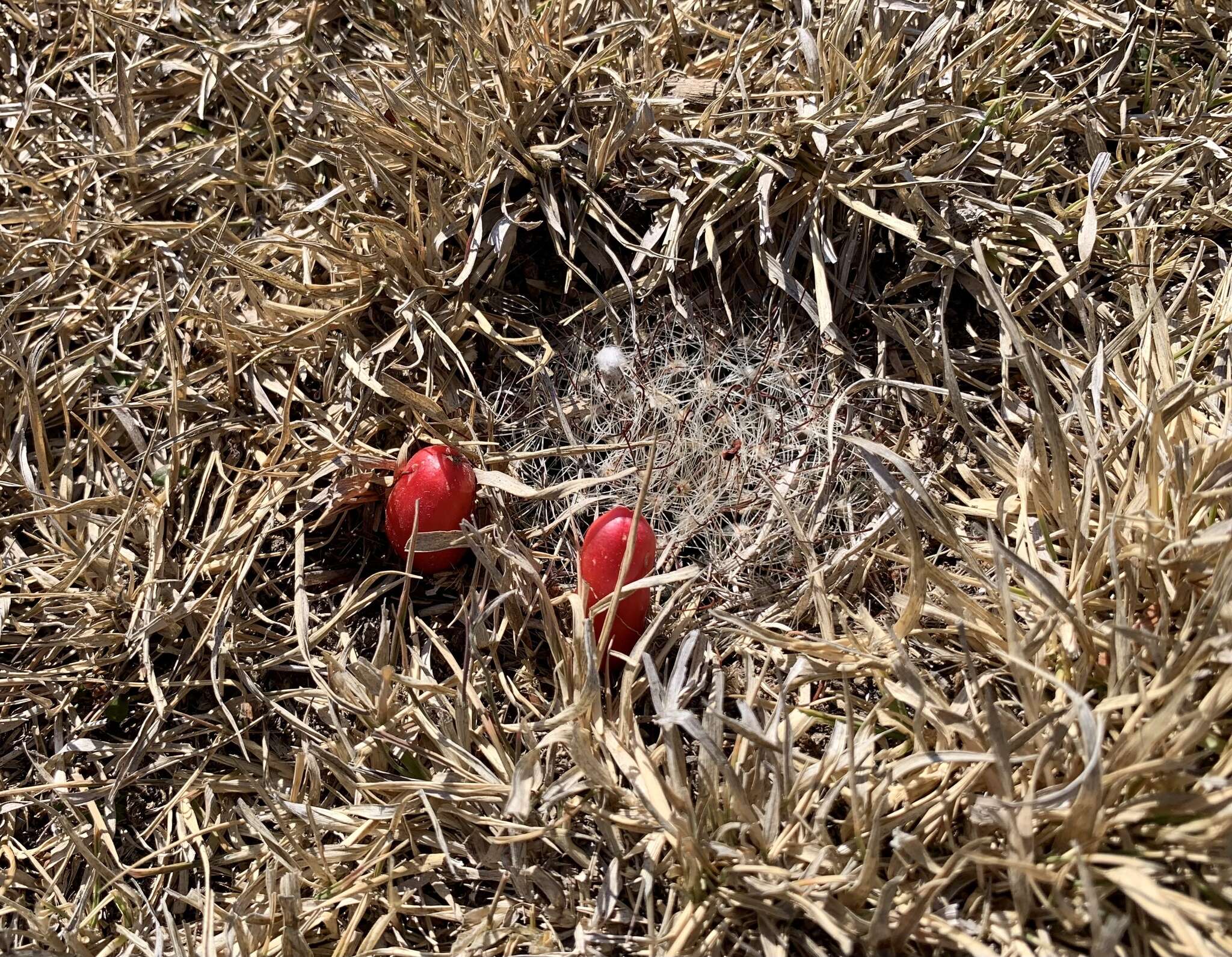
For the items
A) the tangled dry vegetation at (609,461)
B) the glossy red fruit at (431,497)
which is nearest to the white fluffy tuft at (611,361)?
the tangled dry vegetation at (609,461)

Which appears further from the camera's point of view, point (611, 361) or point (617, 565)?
point (611, 361)

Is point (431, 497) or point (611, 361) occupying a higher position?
point (611, 361)

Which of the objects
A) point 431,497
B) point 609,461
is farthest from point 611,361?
point 431,497

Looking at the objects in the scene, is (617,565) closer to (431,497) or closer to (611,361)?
(431,497)

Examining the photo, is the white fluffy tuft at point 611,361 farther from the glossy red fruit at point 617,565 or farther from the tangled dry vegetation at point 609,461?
the glossy red fruit at point 617,565

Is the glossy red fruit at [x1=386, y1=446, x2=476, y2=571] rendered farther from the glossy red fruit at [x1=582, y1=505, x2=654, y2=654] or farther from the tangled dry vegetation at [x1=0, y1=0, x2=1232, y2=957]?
the glossy red fruit at [x1=582, y1=505, x2=654, y2=654]

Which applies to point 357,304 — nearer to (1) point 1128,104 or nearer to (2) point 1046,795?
(2) point 1046,795

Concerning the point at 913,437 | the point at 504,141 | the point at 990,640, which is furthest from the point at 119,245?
the point at 990,640
